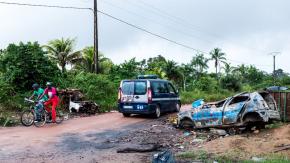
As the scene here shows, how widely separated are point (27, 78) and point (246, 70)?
63.6m

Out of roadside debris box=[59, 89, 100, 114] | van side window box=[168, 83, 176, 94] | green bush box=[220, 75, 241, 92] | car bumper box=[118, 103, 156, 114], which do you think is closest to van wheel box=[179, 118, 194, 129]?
car bumper box=[118, 103, 156, 114]

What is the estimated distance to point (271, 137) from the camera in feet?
42.1

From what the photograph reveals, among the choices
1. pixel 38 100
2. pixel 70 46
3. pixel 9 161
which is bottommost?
pixel 9 161

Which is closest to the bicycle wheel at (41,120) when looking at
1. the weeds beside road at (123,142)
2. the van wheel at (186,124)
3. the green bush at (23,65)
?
the weeds beside road at (123,142)

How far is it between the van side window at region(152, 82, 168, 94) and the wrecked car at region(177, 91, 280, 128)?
12.0ft

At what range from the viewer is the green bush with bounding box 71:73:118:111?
25.4m

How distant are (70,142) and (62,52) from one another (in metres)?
30.4

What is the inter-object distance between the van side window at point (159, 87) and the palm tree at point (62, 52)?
23.8 meters

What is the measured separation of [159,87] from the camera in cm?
1948

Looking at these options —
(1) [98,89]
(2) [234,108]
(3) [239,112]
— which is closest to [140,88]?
(2) [234,108]

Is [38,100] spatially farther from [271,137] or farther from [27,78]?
[271,137]

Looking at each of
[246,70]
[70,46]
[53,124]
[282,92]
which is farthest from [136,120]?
[246,70]

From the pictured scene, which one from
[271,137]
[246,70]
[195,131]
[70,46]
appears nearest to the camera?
[271,137]

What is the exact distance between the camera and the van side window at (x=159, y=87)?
1892 cm
